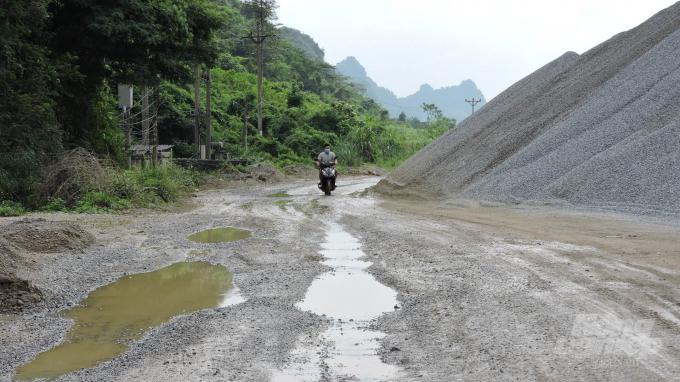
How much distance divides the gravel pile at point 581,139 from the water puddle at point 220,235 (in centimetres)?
740

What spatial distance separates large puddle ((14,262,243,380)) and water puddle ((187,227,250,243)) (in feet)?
6.33

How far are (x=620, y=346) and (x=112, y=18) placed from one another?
1520 cm

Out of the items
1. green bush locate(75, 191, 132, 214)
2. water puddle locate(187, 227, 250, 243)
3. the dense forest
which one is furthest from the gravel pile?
green bush locate(75, 191, 132, 214)

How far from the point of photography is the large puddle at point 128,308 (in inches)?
172

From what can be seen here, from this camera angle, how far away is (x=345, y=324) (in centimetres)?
520

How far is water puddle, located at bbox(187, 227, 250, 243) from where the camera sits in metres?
9.95

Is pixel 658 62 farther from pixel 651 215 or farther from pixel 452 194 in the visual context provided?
pixel 651 215

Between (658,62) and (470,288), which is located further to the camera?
(658,62)

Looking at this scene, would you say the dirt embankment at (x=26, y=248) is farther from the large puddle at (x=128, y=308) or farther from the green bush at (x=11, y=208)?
the green bush at (x=11, y=208)

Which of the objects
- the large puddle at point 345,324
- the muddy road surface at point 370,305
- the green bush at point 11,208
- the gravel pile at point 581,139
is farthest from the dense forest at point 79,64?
the large puddle at point 345,324

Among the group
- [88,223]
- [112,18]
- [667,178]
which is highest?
[112,18]

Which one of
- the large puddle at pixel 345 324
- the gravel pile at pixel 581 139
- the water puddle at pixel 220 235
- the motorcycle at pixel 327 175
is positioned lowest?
the water puddle at pixel 220 235

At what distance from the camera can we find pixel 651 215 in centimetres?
1134

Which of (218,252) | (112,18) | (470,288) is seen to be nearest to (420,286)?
(470,288)
